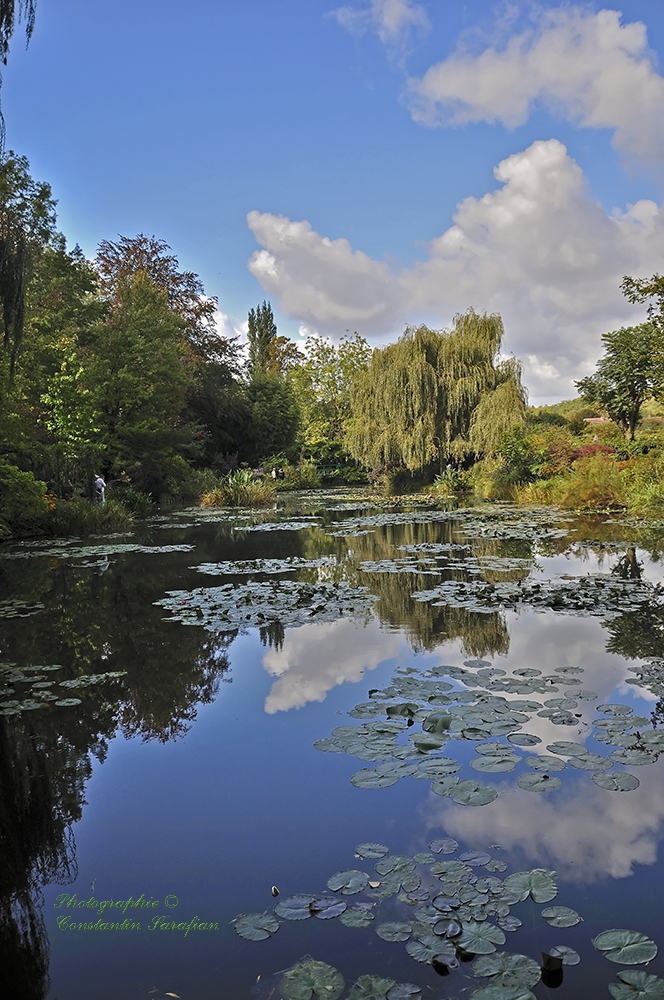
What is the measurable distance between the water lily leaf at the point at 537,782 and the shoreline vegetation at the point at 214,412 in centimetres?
790

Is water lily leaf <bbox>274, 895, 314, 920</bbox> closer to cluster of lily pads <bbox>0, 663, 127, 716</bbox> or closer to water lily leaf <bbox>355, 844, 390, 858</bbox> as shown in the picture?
water lily leaf <bbox>355, 844, 390, 858</bbox>

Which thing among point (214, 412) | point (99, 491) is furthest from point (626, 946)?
point (214, 412)

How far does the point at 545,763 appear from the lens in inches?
114

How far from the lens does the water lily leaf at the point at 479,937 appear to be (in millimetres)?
1765

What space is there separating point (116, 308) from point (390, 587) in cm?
2308

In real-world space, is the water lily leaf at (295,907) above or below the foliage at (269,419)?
below

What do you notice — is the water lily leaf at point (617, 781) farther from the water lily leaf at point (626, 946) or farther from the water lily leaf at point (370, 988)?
the water lily leaf at point (370, 988)

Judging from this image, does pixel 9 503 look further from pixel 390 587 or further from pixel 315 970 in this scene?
pixel 315 970

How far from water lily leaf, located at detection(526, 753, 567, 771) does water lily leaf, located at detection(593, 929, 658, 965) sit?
1.02m

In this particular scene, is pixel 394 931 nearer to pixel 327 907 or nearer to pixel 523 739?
pixel 327 907

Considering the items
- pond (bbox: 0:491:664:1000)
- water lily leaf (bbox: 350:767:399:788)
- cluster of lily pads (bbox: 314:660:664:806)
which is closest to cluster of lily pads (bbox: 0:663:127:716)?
pond (bbox: 0:491:664:1000)

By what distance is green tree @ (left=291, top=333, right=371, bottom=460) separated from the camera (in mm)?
38656

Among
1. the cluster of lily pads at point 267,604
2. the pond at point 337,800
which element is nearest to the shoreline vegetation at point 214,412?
the cluster of lily pads at point 267,604

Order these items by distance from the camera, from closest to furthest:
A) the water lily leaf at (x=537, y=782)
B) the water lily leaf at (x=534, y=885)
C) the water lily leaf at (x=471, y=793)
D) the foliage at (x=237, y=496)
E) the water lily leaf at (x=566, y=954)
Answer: the water lily leaf at (x=566, y=954)
the water lily leaf at (x=534, y=885)
the water lily leaf at (x=471, y=793)
the water lily leaf at (x=537, y=782)
the foliage at (x=237, y=496)
